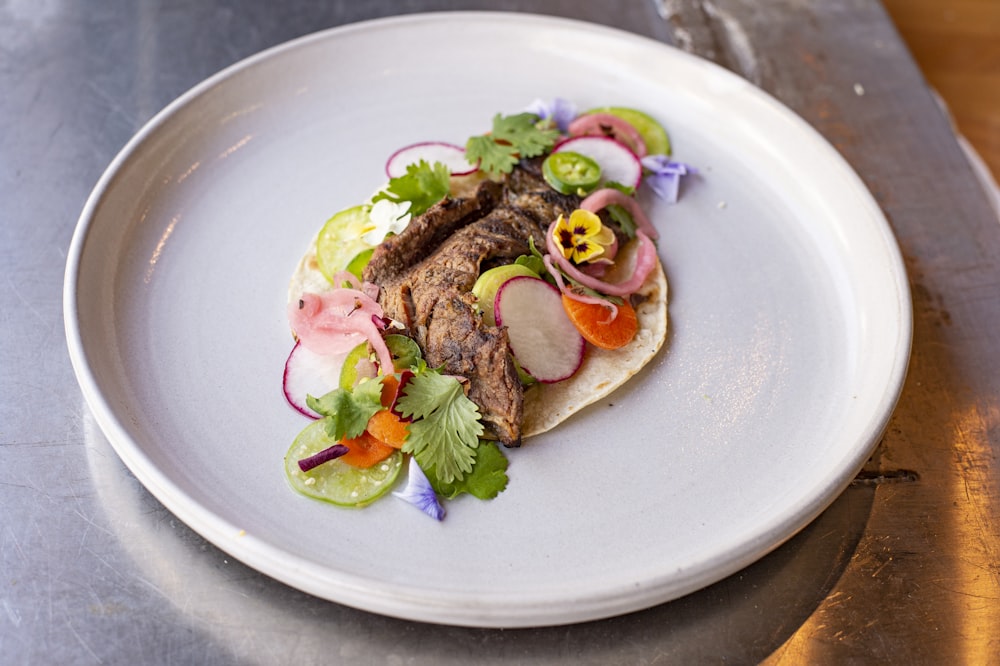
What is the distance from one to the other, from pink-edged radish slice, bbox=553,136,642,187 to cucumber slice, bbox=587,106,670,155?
0.19 metres

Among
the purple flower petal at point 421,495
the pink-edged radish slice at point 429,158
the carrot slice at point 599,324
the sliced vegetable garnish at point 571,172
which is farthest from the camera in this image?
the pink-edged radish slice at point 429,158

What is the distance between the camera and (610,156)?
386 cm

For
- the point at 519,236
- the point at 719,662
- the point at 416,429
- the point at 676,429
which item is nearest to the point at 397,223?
the point at 519,236

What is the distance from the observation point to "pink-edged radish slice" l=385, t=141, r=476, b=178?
3.78 metres

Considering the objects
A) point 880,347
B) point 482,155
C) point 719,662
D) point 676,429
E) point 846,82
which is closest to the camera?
point 719,662

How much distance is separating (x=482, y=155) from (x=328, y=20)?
5.70ft

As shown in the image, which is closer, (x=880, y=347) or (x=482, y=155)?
(x=880, y=347)

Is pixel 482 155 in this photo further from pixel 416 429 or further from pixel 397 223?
pixel 416 429

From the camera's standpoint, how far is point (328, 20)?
16.0 ft

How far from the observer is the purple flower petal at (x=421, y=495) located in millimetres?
2643

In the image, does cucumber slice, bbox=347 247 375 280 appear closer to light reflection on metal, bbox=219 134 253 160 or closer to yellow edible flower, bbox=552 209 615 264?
yellow edible flower, bbox=552 209 615 264

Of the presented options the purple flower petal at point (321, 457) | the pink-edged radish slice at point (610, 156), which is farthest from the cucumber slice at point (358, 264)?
the pink-edged radish slice at point (610, 156)

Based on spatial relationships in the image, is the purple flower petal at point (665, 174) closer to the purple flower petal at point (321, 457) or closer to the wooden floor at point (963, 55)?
the purple flower petal at point (321, 457)

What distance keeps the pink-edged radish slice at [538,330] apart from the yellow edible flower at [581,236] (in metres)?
0.25
